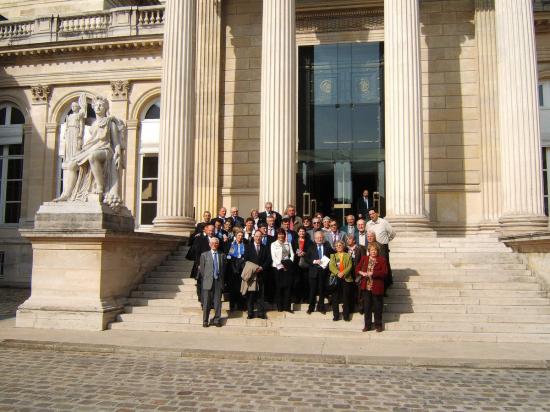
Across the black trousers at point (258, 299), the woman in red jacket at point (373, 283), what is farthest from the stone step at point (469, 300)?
Answer: the black trousers at point (258, 299)

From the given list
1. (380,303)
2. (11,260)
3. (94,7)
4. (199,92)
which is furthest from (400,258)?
(94,7)

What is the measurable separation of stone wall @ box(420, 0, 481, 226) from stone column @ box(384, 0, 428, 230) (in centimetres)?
348

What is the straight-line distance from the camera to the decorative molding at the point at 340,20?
19.5 meters

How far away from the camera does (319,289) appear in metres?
10.9

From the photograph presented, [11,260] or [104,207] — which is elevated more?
[104,207]

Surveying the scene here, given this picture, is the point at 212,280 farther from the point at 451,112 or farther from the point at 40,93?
the point at 40,93

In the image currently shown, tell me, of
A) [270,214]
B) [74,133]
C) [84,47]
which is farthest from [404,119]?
[84,47]

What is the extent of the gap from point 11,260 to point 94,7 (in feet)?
39.6

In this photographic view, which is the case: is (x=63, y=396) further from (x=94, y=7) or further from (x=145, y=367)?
(x=94, y=7)

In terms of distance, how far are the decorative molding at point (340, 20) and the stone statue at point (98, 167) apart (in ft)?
34.1

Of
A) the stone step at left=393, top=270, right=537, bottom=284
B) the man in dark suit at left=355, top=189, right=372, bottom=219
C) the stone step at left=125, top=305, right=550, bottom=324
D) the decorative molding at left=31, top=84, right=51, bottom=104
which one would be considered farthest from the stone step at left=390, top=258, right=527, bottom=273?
the decorative molding at left=31, top=84, right=51, bottom=104

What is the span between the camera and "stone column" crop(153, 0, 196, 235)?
16.0 m

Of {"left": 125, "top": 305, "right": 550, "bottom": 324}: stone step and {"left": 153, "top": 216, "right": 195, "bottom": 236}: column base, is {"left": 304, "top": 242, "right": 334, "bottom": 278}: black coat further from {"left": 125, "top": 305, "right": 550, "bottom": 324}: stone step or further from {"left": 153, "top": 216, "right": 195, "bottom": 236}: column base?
{"left": 153, "top": 216, "right": 195, "bottom": 236}: column base

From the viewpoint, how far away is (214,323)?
10703mm
